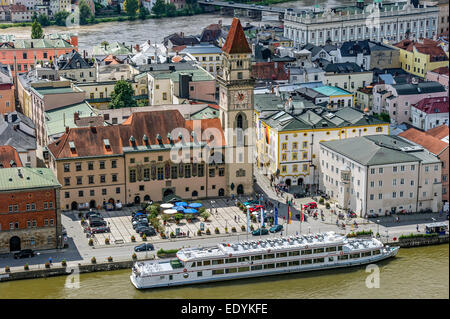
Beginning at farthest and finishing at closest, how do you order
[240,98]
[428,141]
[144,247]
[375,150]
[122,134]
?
1. [428,141]
2. [240,98]
3. [122,134]
4. [375,150]
5. [144,247]

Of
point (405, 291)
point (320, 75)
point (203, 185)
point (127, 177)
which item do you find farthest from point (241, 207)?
point (320, 75)

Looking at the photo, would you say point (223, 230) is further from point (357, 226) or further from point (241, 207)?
point (357, 226)

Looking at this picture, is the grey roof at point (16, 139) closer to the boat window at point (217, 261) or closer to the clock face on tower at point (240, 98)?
the clock face on tower at point (240, 98)

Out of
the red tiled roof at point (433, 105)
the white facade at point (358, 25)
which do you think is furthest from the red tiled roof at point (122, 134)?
the white facade at point (358, 25)

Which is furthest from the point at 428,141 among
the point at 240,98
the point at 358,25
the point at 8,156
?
the point at 358,25

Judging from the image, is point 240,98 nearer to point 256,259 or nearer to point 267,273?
point 256,259

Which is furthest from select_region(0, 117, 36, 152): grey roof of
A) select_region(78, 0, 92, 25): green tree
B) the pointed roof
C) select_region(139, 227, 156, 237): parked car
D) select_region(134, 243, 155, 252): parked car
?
select_region(78, 0, 92, 25): green tree
